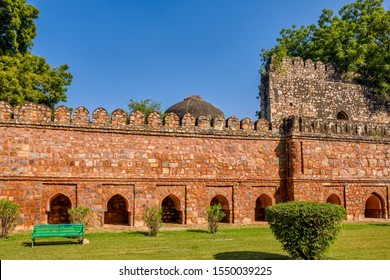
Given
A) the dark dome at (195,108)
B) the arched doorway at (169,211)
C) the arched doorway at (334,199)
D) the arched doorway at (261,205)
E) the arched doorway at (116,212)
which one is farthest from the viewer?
the dark dome at (195,108)

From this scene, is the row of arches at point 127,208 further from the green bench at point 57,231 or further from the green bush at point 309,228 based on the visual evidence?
the green bush at point 309,228

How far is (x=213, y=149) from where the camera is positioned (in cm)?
1412

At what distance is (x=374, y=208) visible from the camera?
52.6 ft

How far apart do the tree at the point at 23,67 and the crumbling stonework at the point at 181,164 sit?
3784 mm

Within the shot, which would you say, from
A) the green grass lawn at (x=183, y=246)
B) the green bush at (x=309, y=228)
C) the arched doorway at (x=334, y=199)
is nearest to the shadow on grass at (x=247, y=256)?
the green grass lawn at (x=183, y=246)

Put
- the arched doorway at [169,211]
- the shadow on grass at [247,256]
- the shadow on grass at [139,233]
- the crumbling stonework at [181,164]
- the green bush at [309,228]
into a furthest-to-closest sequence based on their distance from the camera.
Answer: the arched doorway at [169,211] → the crumbling stonework at [181,164] → the shadow on grass at [139,233] → the shadow on grass at [247,256] → the green bush at [309,228]

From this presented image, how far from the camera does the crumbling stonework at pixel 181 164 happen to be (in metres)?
12.1

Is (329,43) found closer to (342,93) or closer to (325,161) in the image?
(342,93)

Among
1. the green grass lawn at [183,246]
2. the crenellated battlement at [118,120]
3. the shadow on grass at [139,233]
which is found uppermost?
the crenellated battlement at [118,120]

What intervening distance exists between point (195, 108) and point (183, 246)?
9.92 meters

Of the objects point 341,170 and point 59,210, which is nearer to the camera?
point 59,210

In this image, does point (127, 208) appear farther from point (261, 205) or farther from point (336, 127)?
point (336, 127)

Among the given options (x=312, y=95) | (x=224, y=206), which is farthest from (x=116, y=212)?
(x=312, y=95)

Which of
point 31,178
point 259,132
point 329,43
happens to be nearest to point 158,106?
point 329,43
